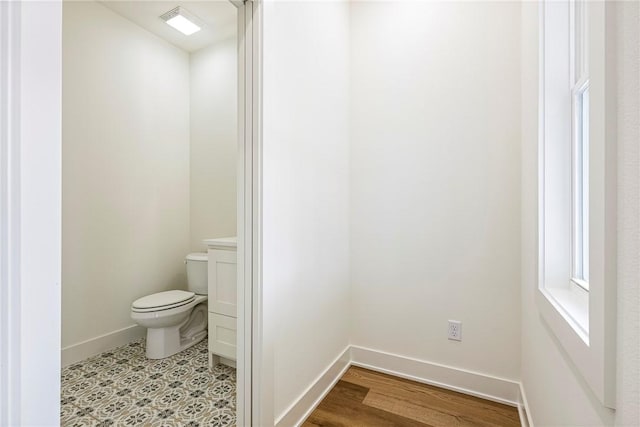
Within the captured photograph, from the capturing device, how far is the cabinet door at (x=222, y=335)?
6.54ft

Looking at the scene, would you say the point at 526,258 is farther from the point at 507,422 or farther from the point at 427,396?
the point at 427,396

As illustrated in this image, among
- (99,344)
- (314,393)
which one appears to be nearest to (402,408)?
(314,393)

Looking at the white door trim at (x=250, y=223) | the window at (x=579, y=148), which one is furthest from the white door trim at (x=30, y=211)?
the window at (x=579, y=148)

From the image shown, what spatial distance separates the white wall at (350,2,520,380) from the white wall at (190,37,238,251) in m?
1.17

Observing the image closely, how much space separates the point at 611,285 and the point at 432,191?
4.63 ft

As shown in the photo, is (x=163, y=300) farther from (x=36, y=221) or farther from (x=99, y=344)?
(x=36, y=221)

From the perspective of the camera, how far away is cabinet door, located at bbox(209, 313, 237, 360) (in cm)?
199

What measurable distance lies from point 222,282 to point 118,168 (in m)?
1.38

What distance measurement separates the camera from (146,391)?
72.7 inches

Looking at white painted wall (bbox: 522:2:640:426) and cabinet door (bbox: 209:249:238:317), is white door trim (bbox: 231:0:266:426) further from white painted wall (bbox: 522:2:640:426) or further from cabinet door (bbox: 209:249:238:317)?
white painted wall (bbox: 522:2:640:426)

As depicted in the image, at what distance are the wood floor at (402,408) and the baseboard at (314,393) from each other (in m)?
0.03

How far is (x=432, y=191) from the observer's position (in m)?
1.93

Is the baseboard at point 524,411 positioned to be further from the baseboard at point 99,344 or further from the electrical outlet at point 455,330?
the baseboard at point 99,344

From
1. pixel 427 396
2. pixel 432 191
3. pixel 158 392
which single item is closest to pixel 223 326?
pixel 158 392
